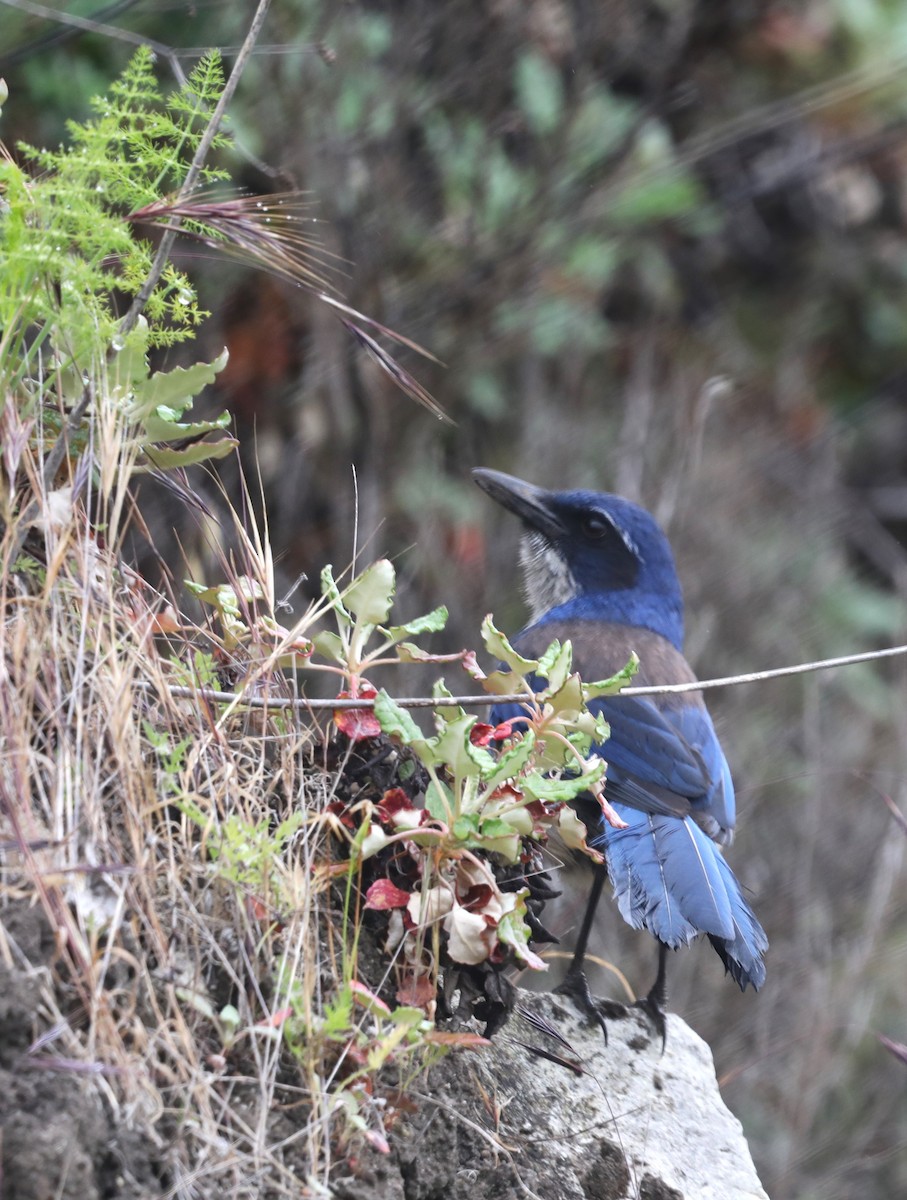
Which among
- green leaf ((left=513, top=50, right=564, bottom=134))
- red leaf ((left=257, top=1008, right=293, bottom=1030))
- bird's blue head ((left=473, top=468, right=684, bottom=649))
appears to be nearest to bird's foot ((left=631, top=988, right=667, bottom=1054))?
red leaf ((left=257, top=1008, right=293, bottom=1030))

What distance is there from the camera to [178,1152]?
2033mm

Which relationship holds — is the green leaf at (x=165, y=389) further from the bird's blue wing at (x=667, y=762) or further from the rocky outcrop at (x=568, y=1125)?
the bird's blue wing at (x=667, y=762)

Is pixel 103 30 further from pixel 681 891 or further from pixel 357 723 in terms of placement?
pixel 681 891

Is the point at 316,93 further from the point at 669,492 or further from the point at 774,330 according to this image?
the point at 774,330

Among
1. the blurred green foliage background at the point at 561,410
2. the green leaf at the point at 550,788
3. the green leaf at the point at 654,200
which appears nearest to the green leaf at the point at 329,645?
the green leaf at the point at 550,788

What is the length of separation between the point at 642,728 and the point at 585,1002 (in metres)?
1.15

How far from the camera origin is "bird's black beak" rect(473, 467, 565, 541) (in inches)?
211

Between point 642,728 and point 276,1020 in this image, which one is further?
point 642,728

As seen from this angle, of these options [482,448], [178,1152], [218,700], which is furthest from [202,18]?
[178,1152]

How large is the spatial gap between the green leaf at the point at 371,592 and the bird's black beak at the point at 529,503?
262cm

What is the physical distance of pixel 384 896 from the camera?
2.46 metres

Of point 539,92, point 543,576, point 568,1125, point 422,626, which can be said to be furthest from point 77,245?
point 539,92

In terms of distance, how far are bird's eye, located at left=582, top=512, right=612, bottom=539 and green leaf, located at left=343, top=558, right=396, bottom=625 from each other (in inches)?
110

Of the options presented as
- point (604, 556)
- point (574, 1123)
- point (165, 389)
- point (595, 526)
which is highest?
point (165, 389)
